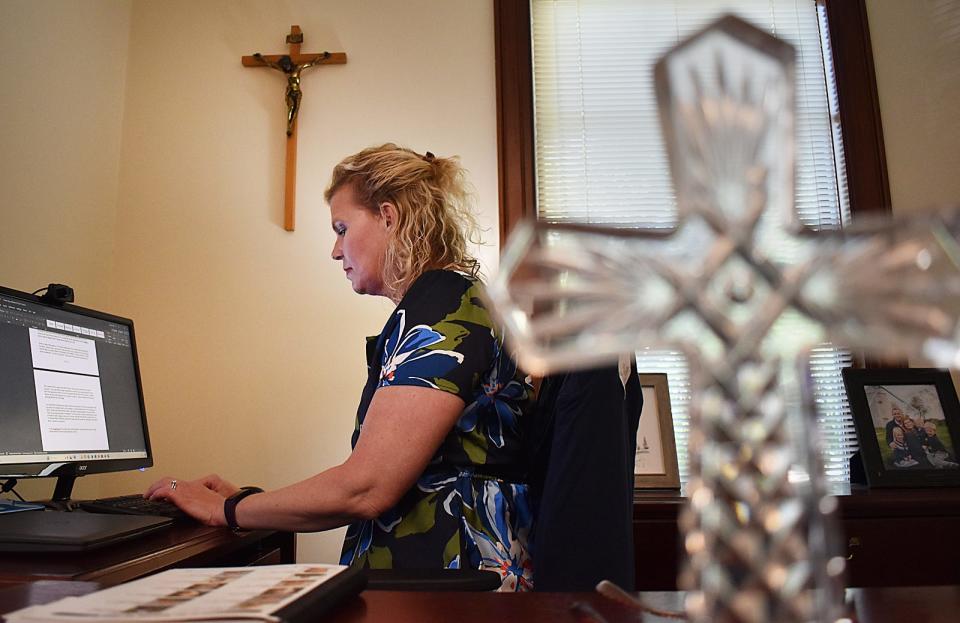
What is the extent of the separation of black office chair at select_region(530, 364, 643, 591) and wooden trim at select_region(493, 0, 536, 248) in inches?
51.3

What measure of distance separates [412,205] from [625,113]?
1137 mm

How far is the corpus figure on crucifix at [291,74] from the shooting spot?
219 centimetres

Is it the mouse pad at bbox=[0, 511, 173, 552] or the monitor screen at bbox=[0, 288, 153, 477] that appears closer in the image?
the mouse pad at bbox=[0, 511, 173, 552]

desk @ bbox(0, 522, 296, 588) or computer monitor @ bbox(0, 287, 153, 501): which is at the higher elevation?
computer monitor @ bbox(0, 287, 153, 501)

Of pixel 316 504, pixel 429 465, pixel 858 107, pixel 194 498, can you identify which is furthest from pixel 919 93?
pixel 194 498

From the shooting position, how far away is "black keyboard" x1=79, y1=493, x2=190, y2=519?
115 centimetres

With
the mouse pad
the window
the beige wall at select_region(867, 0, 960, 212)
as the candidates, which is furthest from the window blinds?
the mouse pad

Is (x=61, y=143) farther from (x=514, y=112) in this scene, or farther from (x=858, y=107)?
(x=858, y=107)

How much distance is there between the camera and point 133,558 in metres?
0.84

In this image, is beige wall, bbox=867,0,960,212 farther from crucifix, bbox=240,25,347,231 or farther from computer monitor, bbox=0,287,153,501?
computer monitor, bbox=0,287,153,501

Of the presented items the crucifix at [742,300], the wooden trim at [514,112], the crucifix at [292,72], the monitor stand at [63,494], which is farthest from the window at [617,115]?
the crucifix at [742,300]

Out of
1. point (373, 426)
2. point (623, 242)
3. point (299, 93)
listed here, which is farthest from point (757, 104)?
point (299, 93)

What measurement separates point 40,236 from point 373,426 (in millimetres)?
1326

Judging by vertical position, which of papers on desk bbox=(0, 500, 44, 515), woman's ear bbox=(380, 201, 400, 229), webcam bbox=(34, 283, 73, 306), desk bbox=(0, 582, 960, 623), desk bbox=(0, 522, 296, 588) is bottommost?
desk bbox=(0, 522, 296, 588)
